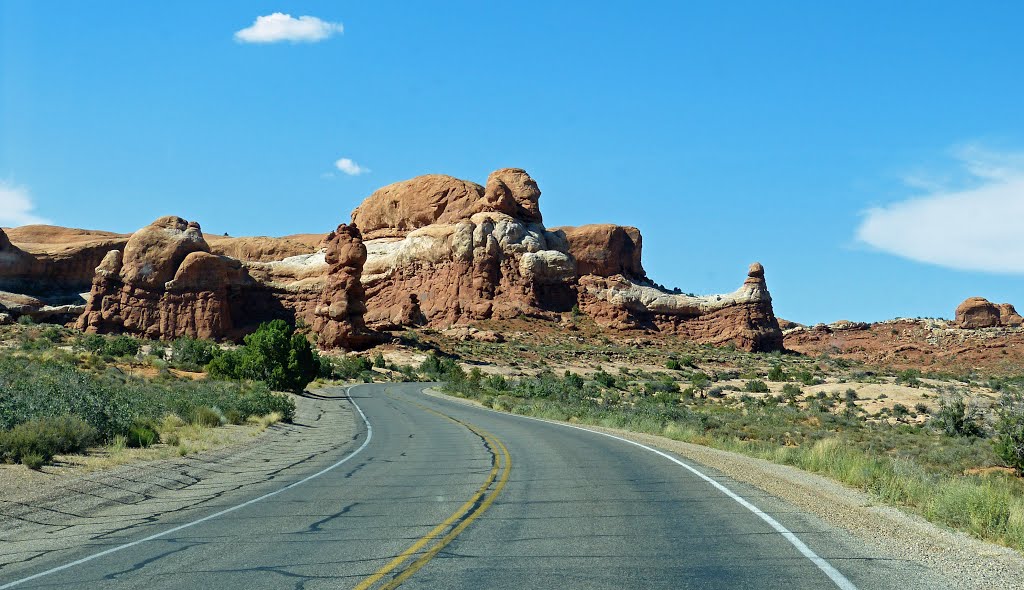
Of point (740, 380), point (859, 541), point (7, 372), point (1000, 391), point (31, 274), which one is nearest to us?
point (859, 541)

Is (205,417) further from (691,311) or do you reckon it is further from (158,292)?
(691,311)

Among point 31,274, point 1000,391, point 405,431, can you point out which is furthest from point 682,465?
point 31,274

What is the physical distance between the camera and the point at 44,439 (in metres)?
15.0

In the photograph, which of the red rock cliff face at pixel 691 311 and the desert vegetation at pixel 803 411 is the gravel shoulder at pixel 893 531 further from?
the red rock cliff face at pixel 691 311

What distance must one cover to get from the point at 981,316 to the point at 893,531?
125 m

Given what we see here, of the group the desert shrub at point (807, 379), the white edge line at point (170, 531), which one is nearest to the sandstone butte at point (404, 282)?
the desert shrub at point (807, 379)

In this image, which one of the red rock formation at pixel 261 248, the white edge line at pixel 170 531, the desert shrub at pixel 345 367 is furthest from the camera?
the red rock formation at pixel 261 248

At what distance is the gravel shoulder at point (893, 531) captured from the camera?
7355mm

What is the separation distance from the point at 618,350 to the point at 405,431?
Result: 6202 cm

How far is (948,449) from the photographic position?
26406 mm

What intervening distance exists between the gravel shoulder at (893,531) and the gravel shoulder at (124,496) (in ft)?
26.4

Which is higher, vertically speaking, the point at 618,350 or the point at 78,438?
the point at 618,350

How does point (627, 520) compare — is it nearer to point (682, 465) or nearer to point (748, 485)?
point (748, 485)

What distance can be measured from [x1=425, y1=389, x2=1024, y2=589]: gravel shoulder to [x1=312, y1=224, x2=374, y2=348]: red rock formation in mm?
67107
